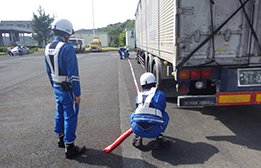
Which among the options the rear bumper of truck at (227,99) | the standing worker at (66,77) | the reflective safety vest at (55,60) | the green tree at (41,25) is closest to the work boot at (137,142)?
the standing worker at (66,77)

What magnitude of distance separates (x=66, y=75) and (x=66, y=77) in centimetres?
3

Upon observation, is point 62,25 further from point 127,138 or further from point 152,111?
point 127,138

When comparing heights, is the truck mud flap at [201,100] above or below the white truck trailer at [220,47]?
below

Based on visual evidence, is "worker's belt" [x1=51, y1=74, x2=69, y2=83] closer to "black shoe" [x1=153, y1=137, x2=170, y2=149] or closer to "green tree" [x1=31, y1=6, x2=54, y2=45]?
"black shoe" [x1=153, y1=137, x2=170, y2=149]

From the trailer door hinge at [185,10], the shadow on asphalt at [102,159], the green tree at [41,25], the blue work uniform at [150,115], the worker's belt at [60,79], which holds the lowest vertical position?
the shadow on asphalt at [102,159]

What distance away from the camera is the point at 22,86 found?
7.95m

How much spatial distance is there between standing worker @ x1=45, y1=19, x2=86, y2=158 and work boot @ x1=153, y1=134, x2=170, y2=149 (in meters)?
1.21

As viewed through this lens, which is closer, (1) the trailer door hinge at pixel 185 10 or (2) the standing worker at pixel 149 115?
(2) the standing worker at pixel 149 115

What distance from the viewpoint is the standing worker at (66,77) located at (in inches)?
108

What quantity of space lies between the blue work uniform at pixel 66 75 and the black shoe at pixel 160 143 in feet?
4.45

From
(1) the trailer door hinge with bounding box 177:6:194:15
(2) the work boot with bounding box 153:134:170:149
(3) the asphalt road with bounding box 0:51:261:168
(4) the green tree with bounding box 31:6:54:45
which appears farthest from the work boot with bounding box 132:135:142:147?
(4) the green tree with bounding box 31:6:54:45

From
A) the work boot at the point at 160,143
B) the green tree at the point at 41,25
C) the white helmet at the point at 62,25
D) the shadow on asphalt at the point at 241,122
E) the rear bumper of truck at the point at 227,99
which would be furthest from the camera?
the green tree at the point at 41,25

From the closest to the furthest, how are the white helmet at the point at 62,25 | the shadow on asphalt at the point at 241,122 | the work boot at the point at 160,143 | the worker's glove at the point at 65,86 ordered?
the worker's glove at the point at 65,86 < the white helmet at the point at 62,25 < the work boot at the point at 160,143 < the shadow on asphalt at the point at 241,122

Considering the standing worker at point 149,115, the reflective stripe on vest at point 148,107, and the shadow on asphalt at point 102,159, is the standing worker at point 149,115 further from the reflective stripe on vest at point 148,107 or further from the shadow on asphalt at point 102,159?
the shadow on asphalt at point 102,159
